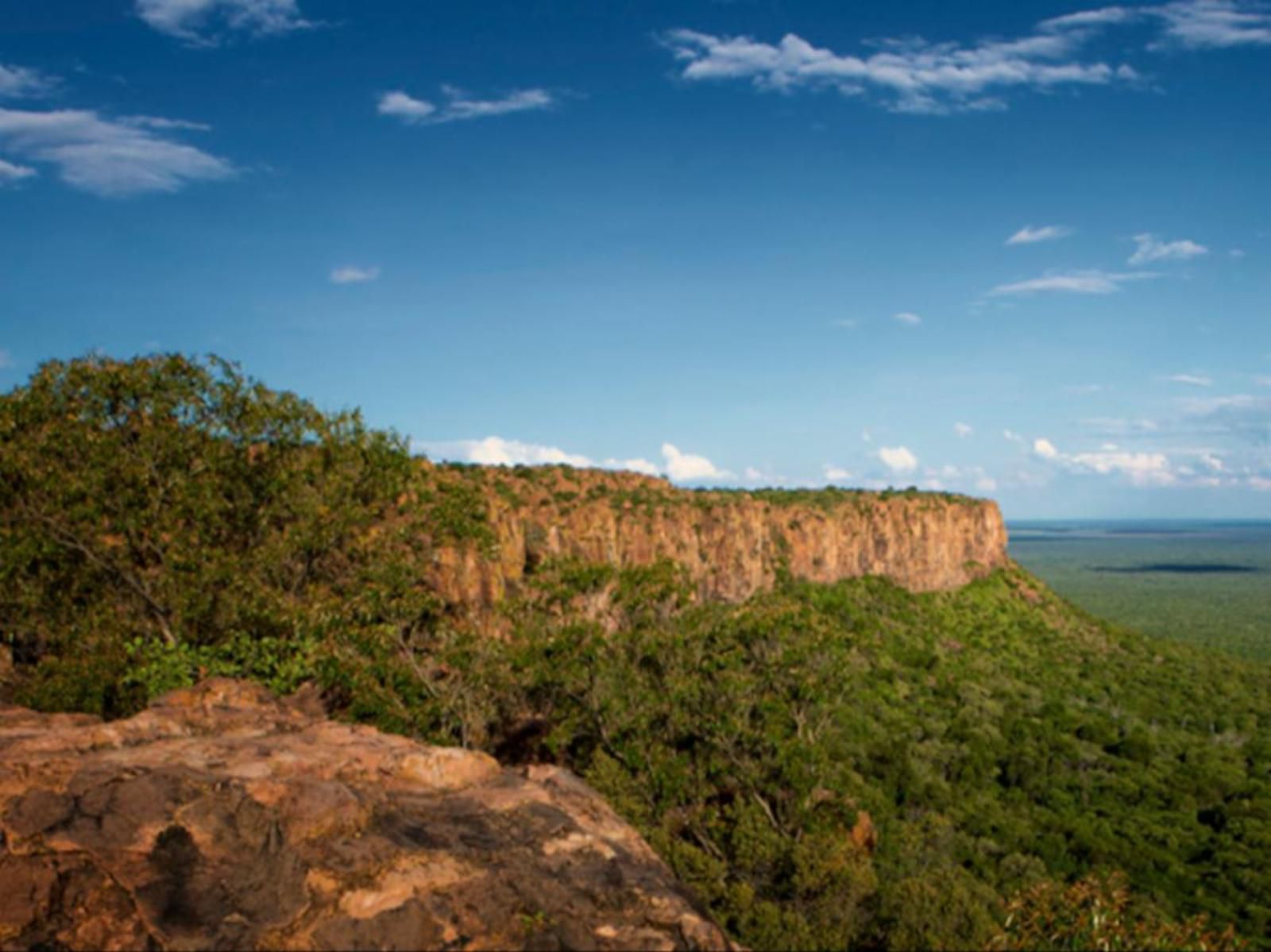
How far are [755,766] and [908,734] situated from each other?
31.3 meters

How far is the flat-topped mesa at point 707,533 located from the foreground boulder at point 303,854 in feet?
50.4

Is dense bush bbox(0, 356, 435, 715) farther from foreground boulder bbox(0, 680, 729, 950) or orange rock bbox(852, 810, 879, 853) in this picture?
orange rock bbox(852, 810, 879, 853)

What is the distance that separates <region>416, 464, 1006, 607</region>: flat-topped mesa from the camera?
3441 centimetres

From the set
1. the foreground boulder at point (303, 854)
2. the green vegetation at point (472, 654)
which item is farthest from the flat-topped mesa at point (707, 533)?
the foreground boulder at point (303, 854)

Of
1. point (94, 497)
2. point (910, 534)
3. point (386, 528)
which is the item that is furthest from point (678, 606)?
point (910, 534)

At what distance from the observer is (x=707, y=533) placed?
75.8 meters

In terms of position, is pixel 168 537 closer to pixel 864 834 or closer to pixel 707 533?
pixel 864 834

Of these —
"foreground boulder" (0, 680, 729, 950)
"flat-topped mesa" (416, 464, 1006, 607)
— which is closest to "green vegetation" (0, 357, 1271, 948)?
"flat-topped mesa" (416, 464, 1006, 607)

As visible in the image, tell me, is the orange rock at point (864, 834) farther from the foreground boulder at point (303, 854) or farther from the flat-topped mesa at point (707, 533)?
the foreground boulder at point (303, 854)

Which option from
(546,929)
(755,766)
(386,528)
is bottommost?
(755,766)

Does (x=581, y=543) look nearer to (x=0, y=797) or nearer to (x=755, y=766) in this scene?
(x=755, y=766)

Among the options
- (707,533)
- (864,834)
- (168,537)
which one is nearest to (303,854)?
(168,537)

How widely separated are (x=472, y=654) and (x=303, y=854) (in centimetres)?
1538

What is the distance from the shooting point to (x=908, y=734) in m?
53.9
